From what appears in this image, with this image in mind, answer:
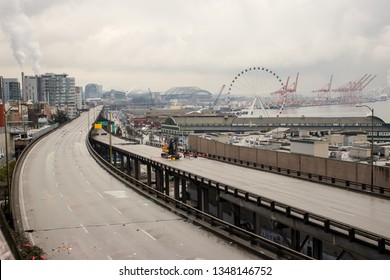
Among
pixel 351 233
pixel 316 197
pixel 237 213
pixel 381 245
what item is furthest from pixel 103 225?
pixel 316 197

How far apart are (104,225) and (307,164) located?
72.7ft

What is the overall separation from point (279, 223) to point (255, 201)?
231 cm

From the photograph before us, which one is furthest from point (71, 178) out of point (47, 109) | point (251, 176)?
point (47, 109)

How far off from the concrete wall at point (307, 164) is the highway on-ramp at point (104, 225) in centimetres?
1441

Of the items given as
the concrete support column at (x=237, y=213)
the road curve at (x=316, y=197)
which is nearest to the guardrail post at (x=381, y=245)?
the road curve at (x=316, y=197)

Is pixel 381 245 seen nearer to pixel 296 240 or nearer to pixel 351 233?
pixel 351 233

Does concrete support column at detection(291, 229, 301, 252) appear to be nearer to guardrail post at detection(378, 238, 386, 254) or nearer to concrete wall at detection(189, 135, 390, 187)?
guardrail post at detection(378, 238, 386, 254)

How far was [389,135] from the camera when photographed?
9200 centimetres

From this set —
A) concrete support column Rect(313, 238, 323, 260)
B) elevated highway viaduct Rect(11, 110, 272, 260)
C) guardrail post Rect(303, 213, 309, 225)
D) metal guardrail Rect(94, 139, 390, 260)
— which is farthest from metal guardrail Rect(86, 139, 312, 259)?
concrete support column Rect(313, 238, 323, 260)

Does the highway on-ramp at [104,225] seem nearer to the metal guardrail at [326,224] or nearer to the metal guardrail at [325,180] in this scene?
the metal guardrail at [326,224]

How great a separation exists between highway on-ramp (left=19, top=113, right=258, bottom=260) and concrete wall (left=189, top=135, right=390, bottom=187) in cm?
1441

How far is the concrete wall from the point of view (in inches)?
1283
